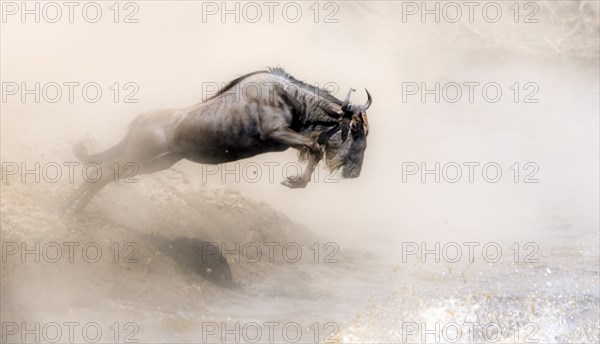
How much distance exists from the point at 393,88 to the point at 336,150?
40.5 ft

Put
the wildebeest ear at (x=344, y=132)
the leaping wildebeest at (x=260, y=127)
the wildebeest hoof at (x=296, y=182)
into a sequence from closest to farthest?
the wildebeest hoof at (x=296, y=182) → the leaping wildebeest at (x=260, y=127) → the wildebeest ear at (x=344, y=132)

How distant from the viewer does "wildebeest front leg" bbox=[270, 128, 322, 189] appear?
9.26 m

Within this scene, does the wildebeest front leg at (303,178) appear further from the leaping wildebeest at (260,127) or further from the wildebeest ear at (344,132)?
the wildebeest ear at (344,132)

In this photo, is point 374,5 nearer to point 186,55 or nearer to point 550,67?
point 550,67

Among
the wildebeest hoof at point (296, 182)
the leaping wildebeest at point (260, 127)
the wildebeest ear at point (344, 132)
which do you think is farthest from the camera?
the wildebeest ear at point (344, 132)

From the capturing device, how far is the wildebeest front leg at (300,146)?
9.26 m

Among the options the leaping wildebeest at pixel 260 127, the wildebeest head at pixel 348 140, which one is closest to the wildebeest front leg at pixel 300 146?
the leaping wildebeest at pixel 260 127

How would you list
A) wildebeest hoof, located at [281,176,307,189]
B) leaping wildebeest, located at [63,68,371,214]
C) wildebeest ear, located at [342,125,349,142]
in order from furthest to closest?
1. wildebeest ear, located at [342,125,349,142]
2. leaping wildebeest, located at [63,68,371,214]
3. wildebeest hoof, located at [281,176,307,189]

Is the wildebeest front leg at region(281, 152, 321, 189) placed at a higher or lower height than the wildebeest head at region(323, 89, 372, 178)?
lower

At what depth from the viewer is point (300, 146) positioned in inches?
370

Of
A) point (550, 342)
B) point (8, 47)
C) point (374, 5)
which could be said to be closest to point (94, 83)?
point (8, 47)

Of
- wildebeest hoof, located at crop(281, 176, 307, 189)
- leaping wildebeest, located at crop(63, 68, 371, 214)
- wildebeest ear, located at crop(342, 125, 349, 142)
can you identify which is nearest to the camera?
wildebeest hoof, located at crop(281, 176, 307, 189)

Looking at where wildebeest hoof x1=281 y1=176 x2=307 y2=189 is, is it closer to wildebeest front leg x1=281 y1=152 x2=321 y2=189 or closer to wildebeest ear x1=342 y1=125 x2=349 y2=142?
wildebeest front leg x1=281 y1=152 x2=321 y2=189

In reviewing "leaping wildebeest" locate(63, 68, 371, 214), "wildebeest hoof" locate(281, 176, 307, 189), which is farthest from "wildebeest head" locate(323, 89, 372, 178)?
"wildebeest hoof" locate(281, 176, 307, 189)
